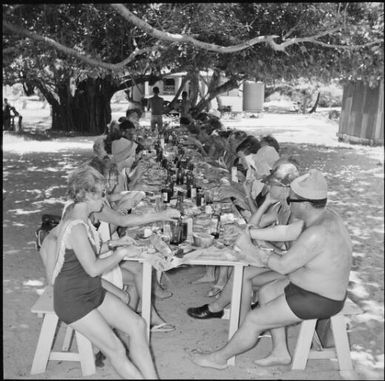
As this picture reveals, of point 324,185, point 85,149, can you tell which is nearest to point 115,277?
point 324,185

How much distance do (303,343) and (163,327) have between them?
1.23m

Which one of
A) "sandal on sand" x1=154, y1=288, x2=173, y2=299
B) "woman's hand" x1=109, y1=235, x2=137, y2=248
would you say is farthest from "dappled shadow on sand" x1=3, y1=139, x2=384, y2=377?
"sandal on sand" x1=154, y1=288, x2=173, y2=299

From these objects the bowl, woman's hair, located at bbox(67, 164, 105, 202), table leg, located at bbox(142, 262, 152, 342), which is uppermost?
woman's hair, located at bbox(67, 164, 105, 202)

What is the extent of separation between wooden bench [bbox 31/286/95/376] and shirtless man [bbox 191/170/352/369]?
982 millimetres

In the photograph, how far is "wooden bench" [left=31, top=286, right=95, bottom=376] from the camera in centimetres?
337

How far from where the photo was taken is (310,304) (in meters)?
3.20

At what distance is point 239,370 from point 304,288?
0.83 meters

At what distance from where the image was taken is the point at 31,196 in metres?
A: 9.36

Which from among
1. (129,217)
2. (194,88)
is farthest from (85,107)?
(129,217)

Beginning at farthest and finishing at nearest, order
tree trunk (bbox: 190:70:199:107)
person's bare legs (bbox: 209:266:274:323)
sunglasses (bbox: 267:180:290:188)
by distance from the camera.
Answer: tree trunk (bbox: 190:70:199:107) < sunglasses (bbox: 267:180:290:188) < person's bare legs (bbox: 209:266:274:323)

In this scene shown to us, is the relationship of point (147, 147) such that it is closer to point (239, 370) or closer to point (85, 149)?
point (85, 149)

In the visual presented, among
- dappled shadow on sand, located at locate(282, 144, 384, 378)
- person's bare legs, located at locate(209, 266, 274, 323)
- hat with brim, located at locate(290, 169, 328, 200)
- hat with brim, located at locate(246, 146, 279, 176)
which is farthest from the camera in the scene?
hat with brim, located at locate(246, 146, 279, 176)

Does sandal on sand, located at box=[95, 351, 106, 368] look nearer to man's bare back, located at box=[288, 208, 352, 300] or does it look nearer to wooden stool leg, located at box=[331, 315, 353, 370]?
man's bare back, located at box=[288, 208, 352, 300]

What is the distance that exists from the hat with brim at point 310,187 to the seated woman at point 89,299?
1.10 meters
